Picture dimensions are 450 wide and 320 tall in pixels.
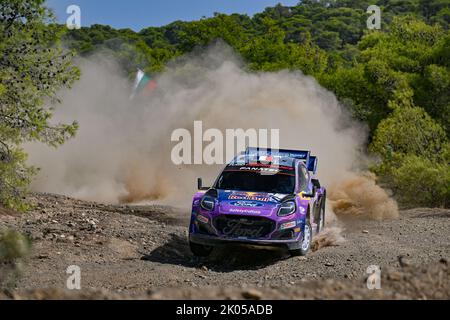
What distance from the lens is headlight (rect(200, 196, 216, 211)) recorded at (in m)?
12.7

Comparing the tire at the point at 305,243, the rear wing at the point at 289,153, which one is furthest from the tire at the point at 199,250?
the rear wing at the point at 289,153

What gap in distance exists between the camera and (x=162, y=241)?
14.4 metres

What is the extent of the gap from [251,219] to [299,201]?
44.4 inches

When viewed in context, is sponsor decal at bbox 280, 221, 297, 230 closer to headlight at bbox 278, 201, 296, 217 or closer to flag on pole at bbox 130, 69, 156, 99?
headlight at bbox 278, 201, 296, 217

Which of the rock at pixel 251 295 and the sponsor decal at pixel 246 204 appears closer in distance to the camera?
the rock at pixel 251 295

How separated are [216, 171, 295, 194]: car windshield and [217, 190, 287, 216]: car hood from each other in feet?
1.54

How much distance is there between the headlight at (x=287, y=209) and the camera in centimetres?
1258

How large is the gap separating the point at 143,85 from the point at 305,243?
83.7ft

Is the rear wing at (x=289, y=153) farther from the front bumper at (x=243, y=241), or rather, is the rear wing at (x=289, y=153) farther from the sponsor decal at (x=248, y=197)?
the front bumper at (x=243, y=241)

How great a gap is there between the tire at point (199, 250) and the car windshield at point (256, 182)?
48.5 inches

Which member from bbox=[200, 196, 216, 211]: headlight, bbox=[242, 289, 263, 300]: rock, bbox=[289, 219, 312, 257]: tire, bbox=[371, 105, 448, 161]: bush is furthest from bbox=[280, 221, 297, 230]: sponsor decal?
bbox=[371, 105, 448, 161]: bush

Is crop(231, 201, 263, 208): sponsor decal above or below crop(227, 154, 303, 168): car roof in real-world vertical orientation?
below
